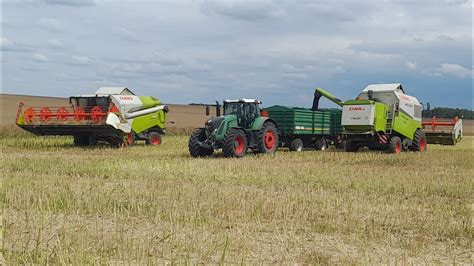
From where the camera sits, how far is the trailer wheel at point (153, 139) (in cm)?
2212

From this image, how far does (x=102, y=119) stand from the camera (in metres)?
19.6

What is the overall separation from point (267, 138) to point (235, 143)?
65.4 inches

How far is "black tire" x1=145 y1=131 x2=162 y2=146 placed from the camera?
22.1m

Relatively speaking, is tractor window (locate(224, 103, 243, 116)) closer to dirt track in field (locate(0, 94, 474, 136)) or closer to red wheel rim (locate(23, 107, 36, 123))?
red wheel rim (locate(23, 107, 36, 123))

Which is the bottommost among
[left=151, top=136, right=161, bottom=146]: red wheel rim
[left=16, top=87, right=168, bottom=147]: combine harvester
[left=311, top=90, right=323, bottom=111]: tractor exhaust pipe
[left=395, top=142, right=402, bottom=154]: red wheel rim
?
[left=151, top=136, right=161, bottom=146]: red wheel rim

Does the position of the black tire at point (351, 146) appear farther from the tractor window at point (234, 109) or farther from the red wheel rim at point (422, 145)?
the tractor window at point (234, 109)

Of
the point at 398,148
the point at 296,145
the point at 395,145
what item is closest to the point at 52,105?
the point at 296,145

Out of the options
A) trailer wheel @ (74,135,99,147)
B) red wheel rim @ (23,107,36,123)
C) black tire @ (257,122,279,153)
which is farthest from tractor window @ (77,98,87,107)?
black tire @ (257,122,279,153)

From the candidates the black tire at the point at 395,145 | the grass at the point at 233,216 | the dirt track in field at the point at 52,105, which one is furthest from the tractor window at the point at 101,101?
the dirt track in field at the point at 52,105

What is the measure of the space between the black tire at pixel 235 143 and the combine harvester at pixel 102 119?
515cm

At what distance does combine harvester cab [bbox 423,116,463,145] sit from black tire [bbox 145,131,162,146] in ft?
34.0

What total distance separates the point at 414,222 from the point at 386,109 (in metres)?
12.3

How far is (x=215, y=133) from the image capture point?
15.9 metres

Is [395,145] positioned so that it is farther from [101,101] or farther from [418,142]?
[101,101]
